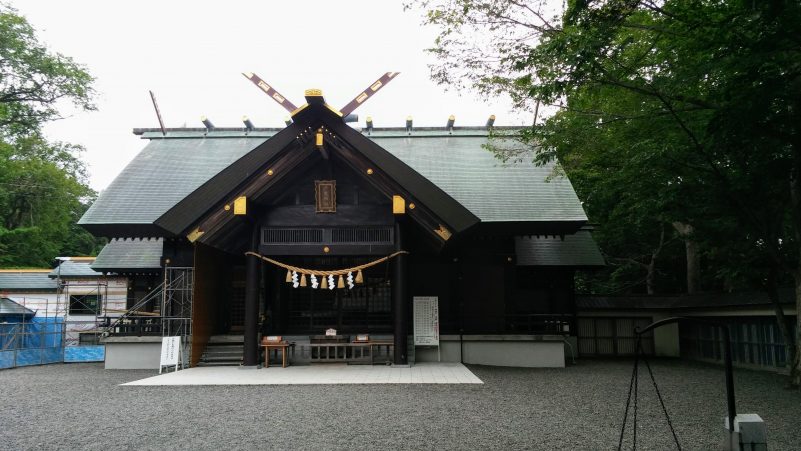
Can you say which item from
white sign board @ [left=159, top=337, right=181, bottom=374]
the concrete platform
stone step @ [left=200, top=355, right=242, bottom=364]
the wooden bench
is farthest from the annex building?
the concrete platform

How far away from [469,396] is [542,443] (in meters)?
3.20

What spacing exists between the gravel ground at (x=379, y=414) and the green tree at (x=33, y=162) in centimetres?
2009

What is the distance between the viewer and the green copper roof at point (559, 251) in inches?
661

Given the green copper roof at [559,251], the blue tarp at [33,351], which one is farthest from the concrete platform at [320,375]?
the blue tarp at [33,351]

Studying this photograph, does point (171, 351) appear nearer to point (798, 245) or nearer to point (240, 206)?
point (240, 206)

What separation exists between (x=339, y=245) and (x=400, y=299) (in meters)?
2.02

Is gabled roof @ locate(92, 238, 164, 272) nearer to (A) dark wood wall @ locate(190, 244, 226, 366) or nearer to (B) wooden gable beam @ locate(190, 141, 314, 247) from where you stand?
(A) dark wood wall @ locate(190, 244, 226, 366)

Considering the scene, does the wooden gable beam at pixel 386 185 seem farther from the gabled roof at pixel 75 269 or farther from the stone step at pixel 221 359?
the gabled roof at pixel 75 269

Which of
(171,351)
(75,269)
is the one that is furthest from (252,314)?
(75,269)

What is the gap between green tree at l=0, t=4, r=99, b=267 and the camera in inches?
1005

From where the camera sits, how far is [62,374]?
13.5 meters

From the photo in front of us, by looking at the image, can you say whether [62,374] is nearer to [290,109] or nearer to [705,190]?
[290,109]

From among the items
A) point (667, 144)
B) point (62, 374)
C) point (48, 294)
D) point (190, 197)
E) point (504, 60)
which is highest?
point (504, 60)

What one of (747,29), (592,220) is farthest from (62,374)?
(592,220)
